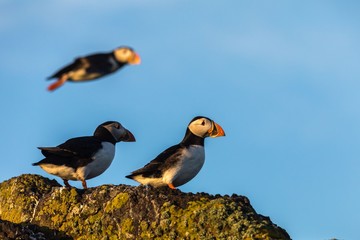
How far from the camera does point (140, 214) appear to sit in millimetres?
9484

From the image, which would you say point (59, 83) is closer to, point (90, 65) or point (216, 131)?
point (90, 65)

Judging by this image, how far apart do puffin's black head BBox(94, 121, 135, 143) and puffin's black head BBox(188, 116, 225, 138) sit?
70.1 inches

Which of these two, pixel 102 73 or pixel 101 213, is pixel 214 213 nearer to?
pixel 101 213

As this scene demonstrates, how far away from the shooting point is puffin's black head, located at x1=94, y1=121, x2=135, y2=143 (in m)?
15.0

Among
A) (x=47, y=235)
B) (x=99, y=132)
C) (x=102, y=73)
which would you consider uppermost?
(x=99, y=132)

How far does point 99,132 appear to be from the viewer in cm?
1509

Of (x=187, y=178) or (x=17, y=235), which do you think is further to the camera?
(x=187, y=178)

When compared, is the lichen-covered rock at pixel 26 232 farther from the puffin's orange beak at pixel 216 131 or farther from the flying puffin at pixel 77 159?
the puffin's orange beak at pixel 216 131

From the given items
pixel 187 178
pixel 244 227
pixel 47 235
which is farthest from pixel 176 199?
pixel 187 178

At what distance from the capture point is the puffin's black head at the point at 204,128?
14.0 meters

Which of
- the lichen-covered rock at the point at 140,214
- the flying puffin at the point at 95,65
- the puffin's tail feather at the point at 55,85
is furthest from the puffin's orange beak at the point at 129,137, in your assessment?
the puffin's tail feather at the point at 55,85

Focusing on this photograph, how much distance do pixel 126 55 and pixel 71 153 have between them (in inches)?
395

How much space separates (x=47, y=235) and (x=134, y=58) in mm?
6380

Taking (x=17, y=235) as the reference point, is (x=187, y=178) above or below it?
above
